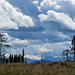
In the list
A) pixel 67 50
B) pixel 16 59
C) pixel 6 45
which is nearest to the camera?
pixel 6 45

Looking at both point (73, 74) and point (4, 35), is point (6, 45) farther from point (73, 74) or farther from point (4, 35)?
point (73, 74)

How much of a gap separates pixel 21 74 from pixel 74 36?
60.2m

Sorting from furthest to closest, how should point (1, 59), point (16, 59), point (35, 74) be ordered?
1. point (16, 59)
2. point (1, 59)
3. point (35, 74)

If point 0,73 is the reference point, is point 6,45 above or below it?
above

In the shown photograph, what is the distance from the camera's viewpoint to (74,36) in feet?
223

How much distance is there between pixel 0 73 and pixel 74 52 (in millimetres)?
59998

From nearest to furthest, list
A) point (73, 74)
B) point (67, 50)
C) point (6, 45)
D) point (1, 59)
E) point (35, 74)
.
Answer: point (35, 74) → point (73, 74) → point (6, 45) → point (1, 59) → point (67, 50)

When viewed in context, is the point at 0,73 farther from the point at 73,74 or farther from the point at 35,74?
the point at 73,74

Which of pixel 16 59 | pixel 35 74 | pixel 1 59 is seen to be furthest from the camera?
pixel 16 59

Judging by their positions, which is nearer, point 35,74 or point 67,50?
point 35,74

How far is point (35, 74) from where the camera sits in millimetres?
9766

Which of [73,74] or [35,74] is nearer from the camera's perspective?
[35,74]

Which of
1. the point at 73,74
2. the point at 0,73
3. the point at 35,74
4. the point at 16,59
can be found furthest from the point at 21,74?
the point at 16,59

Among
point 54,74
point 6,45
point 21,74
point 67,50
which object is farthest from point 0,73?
point 67,50
